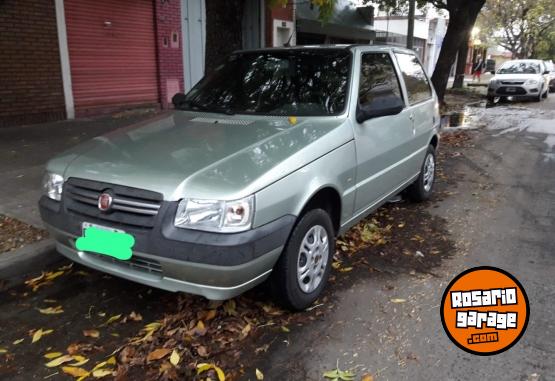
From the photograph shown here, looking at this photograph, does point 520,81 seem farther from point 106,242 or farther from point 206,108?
point 106,242

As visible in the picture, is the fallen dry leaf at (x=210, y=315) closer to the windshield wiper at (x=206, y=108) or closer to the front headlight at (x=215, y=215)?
the front headlight at (x=215, y=215)

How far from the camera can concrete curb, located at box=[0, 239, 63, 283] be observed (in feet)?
12.4

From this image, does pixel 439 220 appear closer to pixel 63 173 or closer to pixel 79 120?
pixel 63 173

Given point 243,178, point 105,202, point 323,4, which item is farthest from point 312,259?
point 323,4

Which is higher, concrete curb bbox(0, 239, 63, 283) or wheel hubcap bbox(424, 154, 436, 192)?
wheel hubcap bbox(424, 154, 436, 192)

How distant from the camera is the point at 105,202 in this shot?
2.88 metres

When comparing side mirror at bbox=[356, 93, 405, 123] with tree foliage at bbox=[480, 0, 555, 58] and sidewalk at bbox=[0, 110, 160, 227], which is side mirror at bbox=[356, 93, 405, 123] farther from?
tree foliage at bbox=[480, 0, 555, 58]

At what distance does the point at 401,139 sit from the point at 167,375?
3010 millimetres

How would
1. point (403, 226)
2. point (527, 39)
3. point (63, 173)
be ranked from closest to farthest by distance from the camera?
point (63, 173)
point (403, 226)
point (527, 39)

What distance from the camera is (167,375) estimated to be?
2674 millimetres

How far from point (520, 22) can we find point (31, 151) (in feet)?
115

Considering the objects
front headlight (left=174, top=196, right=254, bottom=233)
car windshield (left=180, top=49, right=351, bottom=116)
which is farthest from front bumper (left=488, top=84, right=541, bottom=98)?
front headlight (left=174, top=196, right=254, bottom=233)

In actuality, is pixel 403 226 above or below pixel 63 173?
below

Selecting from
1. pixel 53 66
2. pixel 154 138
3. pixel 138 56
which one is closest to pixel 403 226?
pixel 154 138
